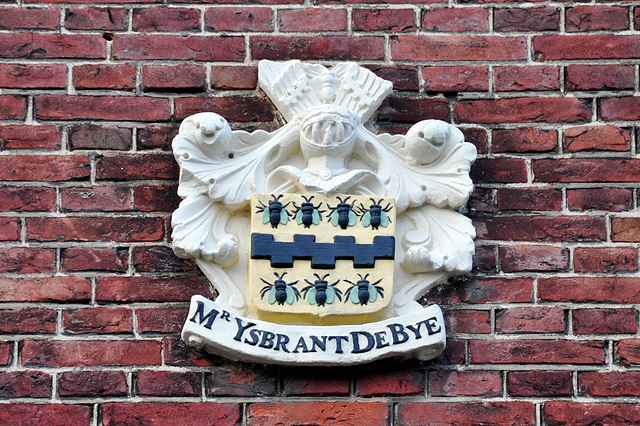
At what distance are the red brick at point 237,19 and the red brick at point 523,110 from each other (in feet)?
2.04

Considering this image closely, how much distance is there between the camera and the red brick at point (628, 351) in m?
2.91

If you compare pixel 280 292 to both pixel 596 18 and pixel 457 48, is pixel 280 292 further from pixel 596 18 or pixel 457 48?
pixel 596 18

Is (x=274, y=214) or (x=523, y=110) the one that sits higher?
(x=523, y=110)

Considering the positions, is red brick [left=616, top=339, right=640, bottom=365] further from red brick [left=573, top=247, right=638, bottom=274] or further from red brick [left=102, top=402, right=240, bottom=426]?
red brick [left=102, top=402, right=240, bottom=426]

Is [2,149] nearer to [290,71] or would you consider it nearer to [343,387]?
[290,71]

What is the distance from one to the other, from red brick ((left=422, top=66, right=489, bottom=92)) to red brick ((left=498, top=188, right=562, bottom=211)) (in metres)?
0.32

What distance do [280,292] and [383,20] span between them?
0.91 metres

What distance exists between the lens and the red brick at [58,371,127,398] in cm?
283

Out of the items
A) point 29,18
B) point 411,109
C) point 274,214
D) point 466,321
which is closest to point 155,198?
point 274,214

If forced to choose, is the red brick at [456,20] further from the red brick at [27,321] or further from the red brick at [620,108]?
the red brick at [27,321]

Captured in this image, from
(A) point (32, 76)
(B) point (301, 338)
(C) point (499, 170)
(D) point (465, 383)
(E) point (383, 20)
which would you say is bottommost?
(D) point (465, 383)

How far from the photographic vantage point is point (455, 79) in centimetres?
315

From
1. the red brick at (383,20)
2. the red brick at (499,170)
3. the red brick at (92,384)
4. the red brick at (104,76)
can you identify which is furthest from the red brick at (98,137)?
the red brick at (499,170)

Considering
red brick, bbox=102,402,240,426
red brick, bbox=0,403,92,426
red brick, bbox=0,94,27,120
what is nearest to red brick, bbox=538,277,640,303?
red brick, bbox=102,402,240,426
